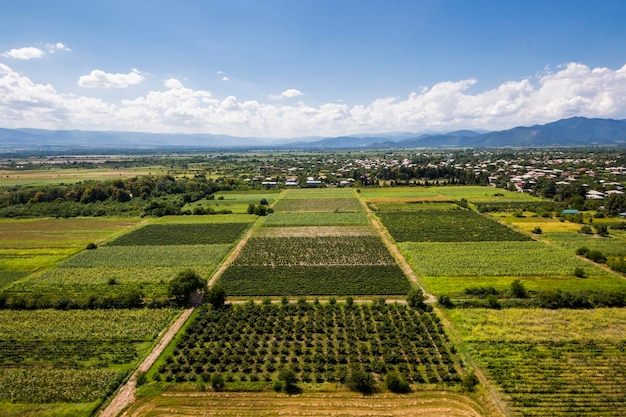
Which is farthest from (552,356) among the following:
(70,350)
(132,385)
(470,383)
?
(70,350)

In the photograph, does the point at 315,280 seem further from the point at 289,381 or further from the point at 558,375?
the point at 558,375

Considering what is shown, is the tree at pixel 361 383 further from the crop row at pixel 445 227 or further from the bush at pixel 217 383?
the crop row at pixel 445 227

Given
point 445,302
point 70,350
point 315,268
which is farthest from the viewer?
point 315,268

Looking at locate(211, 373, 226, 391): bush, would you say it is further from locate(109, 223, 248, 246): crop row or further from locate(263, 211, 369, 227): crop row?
locate(263, 211, 369, 227): crop row

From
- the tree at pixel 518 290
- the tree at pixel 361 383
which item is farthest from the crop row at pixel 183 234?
the tree at pixel 518 290

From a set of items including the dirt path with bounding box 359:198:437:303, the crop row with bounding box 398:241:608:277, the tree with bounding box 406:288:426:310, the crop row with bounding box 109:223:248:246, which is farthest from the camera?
the crop row with bounding box 109:223:248:246

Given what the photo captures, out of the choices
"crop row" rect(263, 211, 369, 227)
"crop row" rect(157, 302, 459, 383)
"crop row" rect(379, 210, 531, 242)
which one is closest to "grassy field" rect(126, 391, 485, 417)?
"crop row" rect(157, 302, 459, 383)

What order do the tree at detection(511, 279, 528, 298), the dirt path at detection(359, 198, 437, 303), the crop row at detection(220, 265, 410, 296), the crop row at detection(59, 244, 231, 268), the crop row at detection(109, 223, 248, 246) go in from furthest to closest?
1. the crop row at detection(109, 223, 248, 246)
2. the crop row at detection(59, 244, 231, 268)
3. the crop row at detection(220, 265, 410, 296)
4. the dirt path at detection(359, 198, 437, 303)
5. the tree at detection(511, 279, 528, 298)
